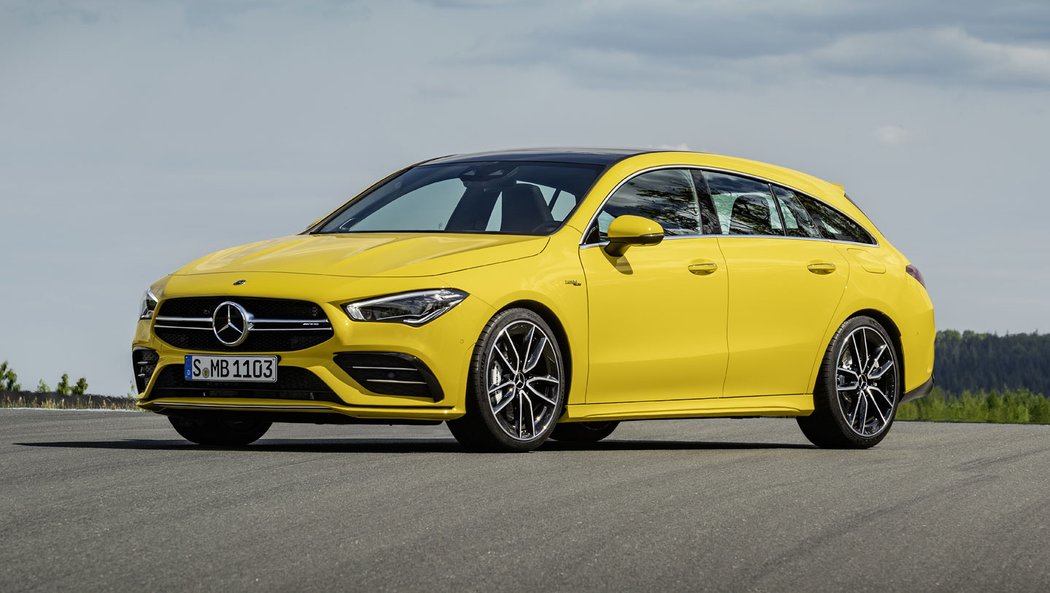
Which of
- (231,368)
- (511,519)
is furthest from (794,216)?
(511,519)

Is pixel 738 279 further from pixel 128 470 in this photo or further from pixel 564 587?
pixel 564 587

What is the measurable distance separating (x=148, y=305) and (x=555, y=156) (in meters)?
2.81

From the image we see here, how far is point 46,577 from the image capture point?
5672mm

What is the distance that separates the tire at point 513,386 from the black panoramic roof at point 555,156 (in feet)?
5.32

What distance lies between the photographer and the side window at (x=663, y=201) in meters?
10.9

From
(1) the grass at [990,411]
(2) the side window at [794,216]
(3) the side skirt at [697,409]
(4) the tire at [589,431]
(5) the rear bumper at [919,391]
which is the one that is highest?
(2) the side window at [794,216]

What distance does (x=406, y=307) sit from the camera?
30.9 feet

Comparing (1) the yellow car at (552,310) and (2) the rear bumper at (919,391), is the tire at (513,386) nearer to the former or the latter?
(1) the yellow car at (552,310)

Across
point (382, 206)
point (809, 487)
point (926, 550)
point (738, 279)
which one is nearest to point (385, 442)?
point (382, 206)

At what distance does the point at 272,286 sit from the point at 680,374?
8.92ft

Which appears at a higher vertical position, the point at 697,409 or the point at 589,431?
the point at 697,409

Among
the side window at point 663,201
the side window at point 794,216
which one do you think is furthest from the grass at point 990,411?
the side window at point 663,201

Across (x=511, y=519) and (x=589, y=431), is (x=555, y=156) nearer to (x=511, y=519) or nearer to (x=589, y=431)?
(x=589, y=431)

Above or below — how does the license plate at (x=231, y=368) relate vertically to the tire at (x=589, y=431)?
above
